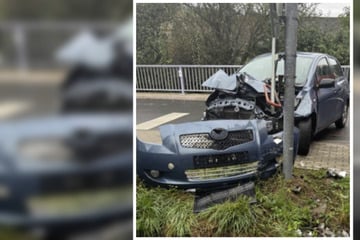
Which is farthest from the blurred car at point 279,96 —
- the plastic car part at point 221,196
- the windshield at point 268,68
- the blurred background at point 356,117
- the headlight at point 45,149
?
Result: the headlight at point 45,149

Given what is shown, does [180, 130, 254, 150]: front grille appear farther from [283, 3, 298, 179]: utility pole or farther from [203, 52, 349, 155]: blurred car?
[283, 3, 298, 179]: utility pole

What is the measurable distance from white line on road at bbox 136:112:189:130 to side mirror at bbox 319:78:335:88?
1036mm

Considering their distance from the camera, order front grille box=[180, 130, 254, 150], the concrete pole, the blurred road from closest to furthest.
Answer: the concrete pole → the blurred road → front grille box=[180, 130, 254, 150]

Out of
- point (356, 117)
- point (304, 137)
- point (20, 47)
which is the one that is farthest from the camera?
point (304, 137)

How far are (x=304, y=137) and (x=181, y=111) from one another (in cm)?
92

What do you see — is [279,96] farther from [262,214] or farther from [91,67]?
[91,67]

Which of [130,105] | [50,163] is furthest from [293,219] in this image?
[50,163]

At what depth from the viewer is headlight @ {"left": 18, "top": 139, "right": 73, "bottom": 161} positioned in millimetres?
3527

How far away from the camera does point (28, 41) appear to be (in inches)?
138

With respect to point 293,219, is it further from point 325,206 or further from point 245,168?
point 245,168

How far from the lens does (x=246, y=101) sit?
373 cm

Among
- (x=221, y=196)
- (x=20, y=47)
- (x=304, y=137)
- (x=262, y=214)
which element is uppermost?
(x=20, y=47)

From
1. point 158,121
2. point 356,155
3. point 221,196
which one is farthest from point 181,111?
point 356,155

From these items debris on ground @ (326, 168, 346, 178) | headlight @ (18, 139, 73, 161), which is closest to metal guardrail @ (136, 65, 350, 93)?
headlight @ (18, 139, 73, 161)
